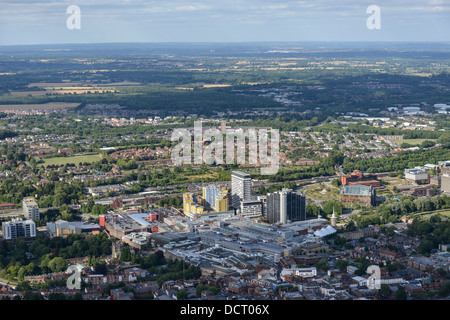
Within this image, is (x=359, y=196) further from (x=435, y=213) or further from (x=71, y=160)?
(x=71, y=160)

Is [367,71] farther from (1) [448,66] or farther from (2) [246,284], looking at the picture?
(2) [246,284]

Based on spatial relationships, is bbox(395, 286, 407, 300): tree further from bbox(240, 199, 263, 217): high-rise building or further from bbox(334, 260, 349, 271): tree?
bbox(240, 199, 263, 217): high-rise building

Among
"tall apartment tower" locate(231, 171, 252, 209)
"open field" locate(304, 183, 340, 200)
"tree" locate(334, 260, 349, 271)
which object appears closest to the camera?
"tree" locate(334, 260, 349, 271)

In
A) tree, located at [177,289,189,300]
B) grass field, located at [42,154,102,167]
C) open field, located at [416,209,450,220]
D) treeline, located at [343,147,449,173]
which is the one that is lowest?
open field, located at [416,209,450,220]

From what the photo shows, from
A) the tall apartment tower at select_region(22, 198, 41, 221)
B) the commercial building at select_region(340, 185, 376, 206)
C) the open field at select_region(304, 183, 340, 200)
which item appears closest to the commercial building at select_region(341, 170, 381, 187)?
the open field at select_region(304, 183, 340, 200)

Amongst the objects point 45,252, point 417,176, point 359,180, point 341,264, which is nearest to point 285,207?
point 341,264

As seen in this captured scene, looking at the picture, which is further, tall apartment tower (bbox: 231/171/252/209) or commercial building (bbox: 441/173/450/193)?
→ commercial building (bbox: 441/173/450/193)
